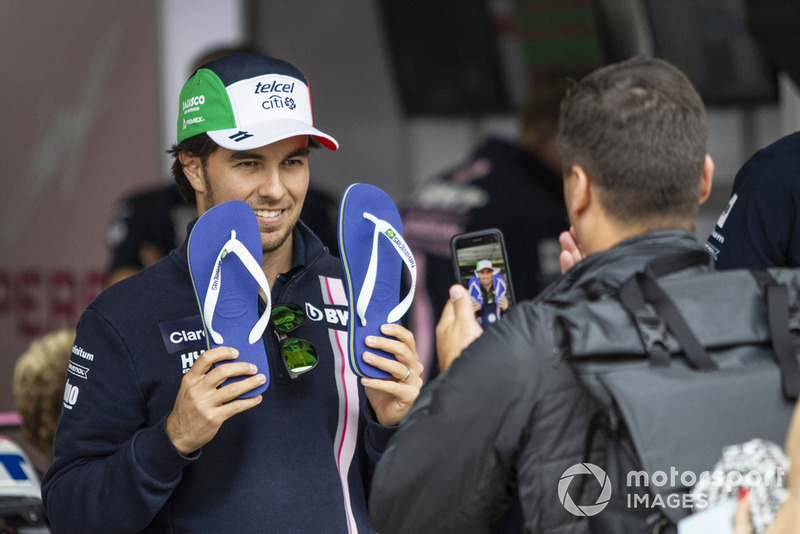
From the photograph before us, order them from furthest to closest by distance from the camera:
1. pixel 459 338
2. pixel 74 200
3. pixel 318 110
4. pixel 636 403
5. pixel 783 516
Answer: pixel 318 110, pixel 74 200, pixel 459 338, pixel 636 403, pixel 783 516

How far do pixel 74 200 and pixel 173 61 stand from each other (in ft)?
2.56

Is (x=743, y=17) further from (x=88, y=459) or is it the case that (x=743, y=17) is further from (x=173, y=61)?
(x=88, y=459)

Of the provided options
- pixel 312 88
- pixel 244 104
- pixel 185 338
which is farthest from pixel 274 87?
pixel 312 88

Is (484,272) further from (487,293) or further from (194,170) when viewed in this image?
(194,170)

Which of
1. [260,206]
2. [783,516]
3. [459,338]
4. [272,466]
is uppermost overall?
[260,206]

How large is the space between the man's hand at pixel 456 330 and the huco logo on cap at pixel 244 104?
1.41 ft

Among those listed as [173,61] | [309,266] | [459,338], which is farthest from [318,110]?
[459,338]

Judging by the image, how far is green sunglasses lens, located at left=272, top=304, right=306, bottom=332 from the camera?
66.8 inches

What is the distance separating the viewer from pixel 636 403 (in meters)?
1.22

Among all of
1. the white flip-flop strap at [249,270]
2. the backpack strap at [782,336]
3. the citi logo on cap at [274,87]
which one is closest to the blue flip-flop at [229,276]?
the white flip-flop strap at [249,270]

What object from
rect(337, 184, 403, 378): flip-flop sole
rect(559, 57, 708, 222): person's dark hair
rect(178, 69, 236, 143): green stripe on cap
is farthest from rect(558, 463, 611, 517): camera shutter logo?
rect(178, 69, 236, 143): green stripe on cap

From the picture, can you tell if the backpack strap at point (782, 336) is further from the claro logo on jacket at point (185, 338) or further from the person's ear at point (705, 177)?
the claro logo on jacket at point (185, 338)

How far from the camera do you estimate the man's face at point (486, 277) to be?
167cm

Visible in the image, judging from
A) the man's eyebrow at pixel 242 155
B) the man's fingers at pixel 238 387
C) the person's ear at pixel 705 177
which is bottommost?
the man's fingers at pixel 238 387
